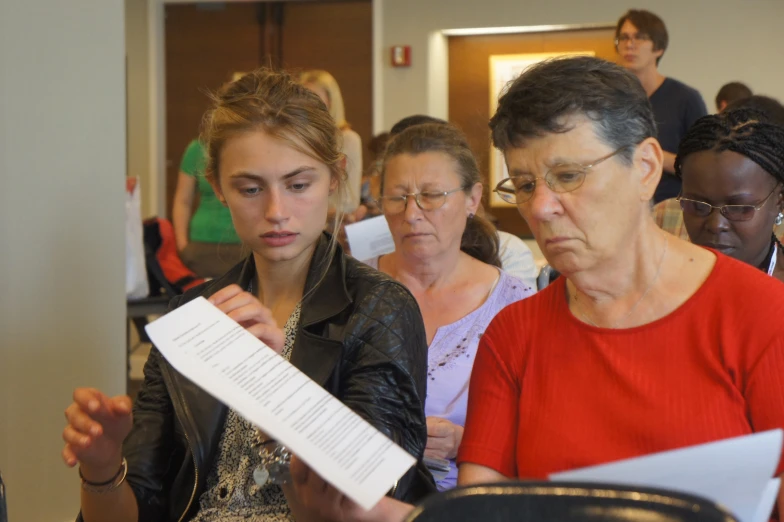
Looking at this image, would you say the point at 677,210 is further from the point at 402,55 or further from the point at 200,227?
the point at 402,55

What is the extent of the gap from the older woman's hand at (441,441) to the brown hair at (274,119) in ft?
1.84

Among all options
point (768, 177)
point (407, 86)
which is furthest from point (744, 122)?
point (407, 86)

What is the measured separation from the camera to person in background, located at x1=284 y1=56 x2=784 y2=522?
1.40 meters

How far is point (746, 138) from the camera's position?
2.23m

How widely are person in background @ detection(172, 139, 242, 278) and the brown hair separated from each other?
2647mm

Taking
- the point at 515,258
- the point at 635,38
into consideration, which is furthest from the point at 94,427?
the point at 635,38

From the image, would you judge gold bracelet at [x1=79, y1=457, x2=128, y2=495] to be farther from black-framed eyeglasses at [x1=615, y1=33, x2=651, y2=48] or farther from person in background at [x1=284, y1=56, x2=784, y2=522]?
black-framed eyeglasses at [x1=615, y1=33, x2=651, y2=48]

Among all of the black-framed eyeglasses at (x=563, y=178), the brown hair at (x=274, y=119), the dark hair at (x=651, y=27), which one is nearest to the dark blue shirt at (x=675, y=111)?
the dark hair at (x=651, y=27)

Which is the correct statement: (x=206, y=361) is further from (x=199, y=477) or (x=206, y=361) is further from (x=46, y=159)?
(x=46, y=159)

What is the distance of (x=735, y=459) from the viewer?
1023mm

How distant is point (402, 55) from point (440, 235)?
4586 millimetres

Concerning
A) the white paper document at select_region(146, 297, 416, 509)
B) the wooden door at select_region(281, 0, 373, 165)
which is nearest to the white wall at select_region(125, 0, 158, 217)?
the wooden door at select_region(281, 0, 373, 165)

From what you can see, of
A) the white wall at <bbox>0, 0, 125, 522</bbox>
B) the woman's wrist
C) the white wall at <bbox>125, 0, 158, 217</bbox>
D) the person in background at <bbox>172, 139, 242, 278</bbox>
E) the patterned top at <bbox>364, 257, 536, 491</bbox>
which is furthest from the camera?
the white wall at <bbox>125, 0, 158, 217</bbox>

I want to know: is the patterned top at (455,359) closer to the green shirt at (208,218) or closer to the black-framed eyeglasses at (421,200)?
the black-framed eyeglasses at (421,200)
